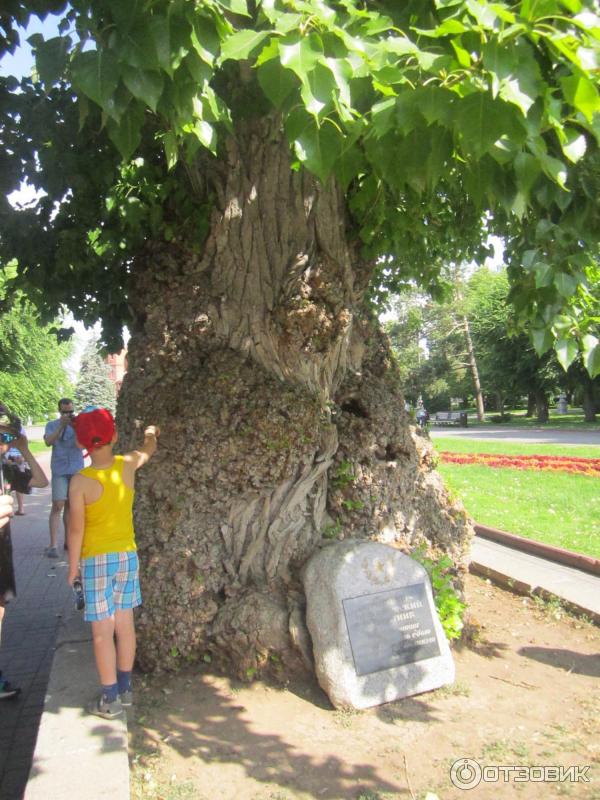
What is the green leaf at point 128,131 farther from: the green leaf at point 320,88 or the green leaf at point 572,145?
the green leaf at point 572,145

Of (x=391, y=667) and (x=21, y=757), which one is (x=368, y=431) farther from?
(x=21, y=757)

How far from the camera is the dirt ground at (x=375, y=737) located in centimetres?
310

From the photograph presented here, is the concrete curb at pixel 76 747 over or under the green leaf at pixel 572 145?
under

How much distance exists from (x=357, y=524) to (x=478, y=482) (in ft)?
28.1

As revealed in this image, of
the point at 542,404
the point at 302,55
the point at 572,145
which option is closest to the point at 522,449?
the point at 572,145

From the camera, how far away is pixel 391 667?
3.90 m

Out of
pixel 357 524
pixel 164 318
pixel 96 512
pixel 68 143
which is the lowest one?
pixel 357 524

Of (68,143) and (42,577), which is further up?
(68,143)

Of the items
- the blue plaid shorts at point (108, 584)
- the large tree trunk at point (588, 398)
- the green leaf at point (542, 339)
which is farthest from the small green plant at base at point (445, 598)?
the large tree trunk at point (588, 398)

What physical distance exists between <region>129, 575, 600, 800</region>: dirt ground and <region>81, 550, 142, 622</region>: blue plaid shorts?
2.23 feet

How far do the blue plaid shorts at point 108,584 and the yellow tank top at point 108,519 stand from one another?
0.16ft

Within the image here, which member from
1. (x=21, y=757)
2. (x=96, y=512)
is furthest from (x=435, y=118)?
(x=21, y=757)

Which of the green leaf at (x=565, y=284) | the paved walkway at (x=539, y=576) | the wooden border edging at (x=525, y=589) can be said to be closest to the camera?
the green leaf at (x=565, y=284)

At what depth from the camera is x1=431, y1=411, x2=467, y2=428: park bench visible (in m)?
38.2
